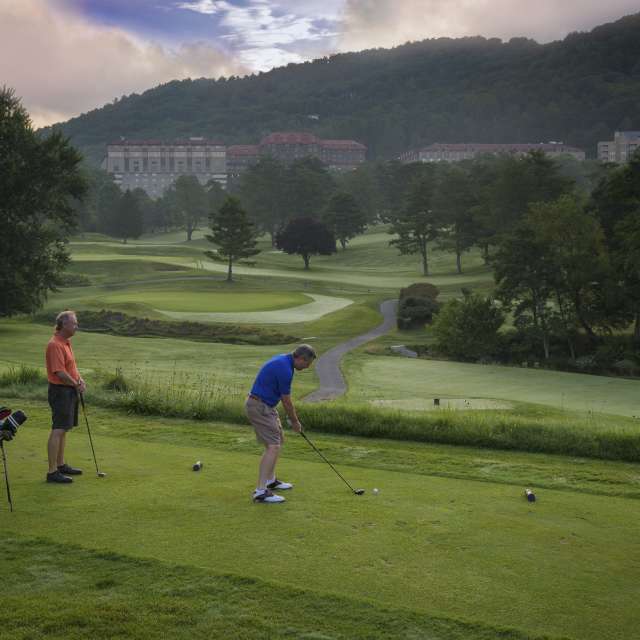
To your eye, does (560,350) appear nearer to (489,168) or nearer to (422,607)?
(422,607)

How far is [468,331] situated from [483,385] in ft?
46.6

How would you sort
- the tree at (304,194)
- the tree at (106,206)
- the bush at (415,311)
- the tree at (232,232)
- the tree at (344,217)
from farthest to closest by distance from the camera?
1. the tree at (106,206)
2. the tree at (304,194)
3. the tree at (344,217)
4. the tree at (232,232)
5. the bush at (415,311)

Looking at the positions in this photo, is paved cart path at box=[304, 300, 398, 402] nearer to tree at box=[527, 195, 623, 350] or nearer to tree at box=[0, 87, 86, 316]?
tree at box=[527, 195, 623, 350]

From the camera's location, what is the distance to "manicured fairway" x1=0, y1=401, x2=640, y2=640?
7.32 meters

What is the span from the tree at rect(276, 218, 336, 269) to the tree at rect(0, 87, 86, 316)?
47526mm

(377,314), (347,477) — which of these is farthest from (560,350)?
(347,477)

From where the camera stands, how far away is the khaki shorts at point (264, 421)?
35.6ft

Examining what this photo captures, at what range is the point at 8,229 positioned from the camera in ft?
178

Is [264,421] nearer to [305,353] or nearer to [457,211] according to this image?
[305,353]

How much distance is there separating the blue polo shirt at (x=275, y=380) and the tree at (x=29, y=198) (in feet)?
149

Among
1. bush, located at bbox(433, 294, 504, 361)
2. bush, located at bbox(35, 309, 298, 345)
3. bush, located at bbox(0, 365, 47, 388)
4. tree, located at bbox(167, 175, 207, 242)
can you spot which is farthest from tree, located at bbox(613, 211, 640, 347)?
tree, located at bbox(167, 175, 207, 242)

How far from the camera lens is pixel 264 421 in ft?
35.6

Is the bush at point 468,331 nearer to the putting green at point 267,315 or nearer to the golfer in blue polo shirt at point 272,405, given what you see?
the putting green at point 267,315

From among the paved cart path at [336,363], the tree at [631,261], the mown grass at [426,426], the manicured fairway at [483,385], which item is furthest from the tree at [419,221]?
the mown grass at [426,426]
